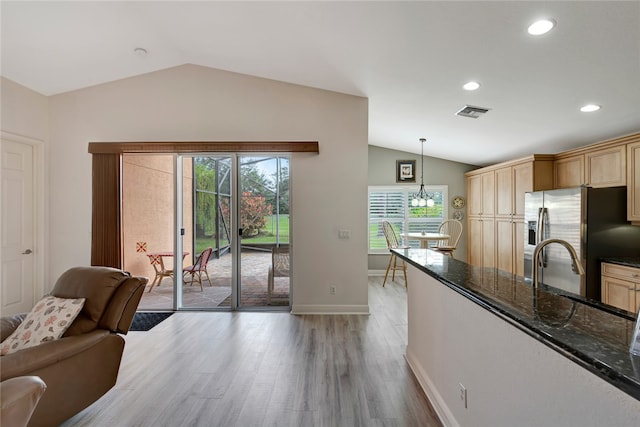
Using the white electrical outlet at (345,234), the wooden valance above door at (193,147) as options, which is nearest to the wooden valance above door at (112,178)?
the wooden valance above door at (193,147)

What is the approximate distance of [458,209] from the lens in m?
6.45

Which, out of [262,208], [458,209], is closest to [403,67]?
[262,208]

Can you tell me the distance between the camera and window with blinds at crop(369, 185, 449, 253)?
6.49 metres

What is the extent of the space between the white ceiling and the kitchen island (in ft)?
5.85

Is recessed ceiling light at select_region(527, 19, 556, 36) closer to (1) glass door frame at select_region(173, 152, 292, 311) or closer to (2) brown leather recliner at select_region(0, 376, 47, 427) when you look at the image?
(1) glass door frame at select_region(173, 152, 292, 311)

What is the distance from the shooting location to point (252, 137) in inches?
162

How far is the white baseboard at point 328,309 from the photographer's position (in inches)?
157

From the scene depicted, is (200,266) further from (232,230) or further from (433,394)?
(433,394)

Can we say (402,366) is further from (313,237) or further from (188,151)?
(188,151)

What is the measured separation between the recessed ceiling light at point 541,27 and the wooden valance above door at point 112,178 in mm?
2695

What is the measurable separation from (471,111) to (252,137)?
2820mm

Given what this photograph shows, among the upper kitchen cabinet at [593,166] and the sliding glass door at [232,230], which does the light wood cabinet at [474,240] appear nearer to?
the upper kitchen cabinet at [593,166]

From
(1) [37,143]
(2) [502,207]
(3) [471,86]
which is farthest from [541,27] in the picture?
(1) [37,143]

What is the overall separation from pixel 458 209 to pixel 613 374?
20.4 feet
